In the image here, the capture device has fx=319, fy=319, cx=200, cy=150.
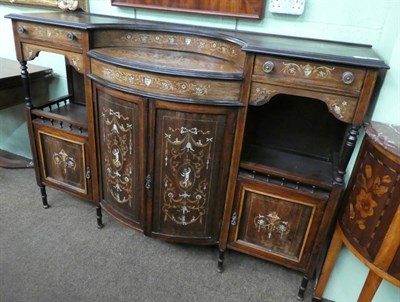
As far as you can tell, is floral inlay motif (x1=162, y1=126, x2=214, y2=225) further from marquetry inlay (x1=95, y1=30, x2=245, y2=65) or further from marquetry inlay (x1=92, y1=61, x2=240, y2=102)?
marquetry inlay (x1=95, y1=30, x2=245, y2=65)

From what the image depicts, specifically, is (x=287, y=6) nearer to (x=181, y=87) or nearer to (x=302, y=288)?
(x=181, y=87)

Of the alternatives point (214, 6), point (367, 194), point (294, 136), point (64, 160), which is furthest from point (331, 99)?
point (64, 160)

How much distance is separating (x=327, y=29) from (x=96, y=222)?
1615mm

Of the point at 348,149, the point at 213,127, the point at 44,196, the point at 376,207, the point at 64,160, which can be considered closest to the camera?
the point at 376,207

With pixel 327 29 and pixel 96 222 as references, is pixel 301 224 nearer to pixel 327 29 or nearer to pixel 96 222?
pixel 327 29

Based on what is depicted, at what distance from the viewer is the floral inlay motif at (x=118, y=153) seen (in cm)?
140

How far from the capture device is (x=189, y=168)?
137 cm

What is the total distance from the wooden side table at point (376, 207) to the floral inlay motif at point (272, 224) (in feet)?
0.82

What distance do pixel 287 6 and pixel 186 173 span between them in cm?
87

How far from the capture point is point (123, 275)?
1.58 metres

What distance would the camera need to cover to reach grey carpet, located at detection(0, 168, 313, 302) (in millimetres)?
1492

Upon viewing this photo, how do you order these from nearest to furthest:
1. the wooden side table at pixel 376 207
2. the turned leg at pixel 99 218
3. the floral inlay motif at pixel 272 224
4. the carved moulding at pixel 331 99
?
the wooden side table at pixel 376 207, the carved moulding at pixel 331 99, the floral inlay motif at pixel 272 224, the turned leg at pixel 99 218

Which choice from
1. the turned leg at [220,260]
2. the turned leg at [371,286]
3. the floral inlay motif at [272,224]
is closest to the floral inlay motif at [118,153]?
the turned leg at [220,260]

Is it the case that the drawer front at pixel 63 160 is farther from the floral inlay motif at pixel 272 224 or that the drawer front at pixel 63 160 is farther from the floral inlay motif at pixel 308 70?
the floral inlay motif at pixel 308 70
